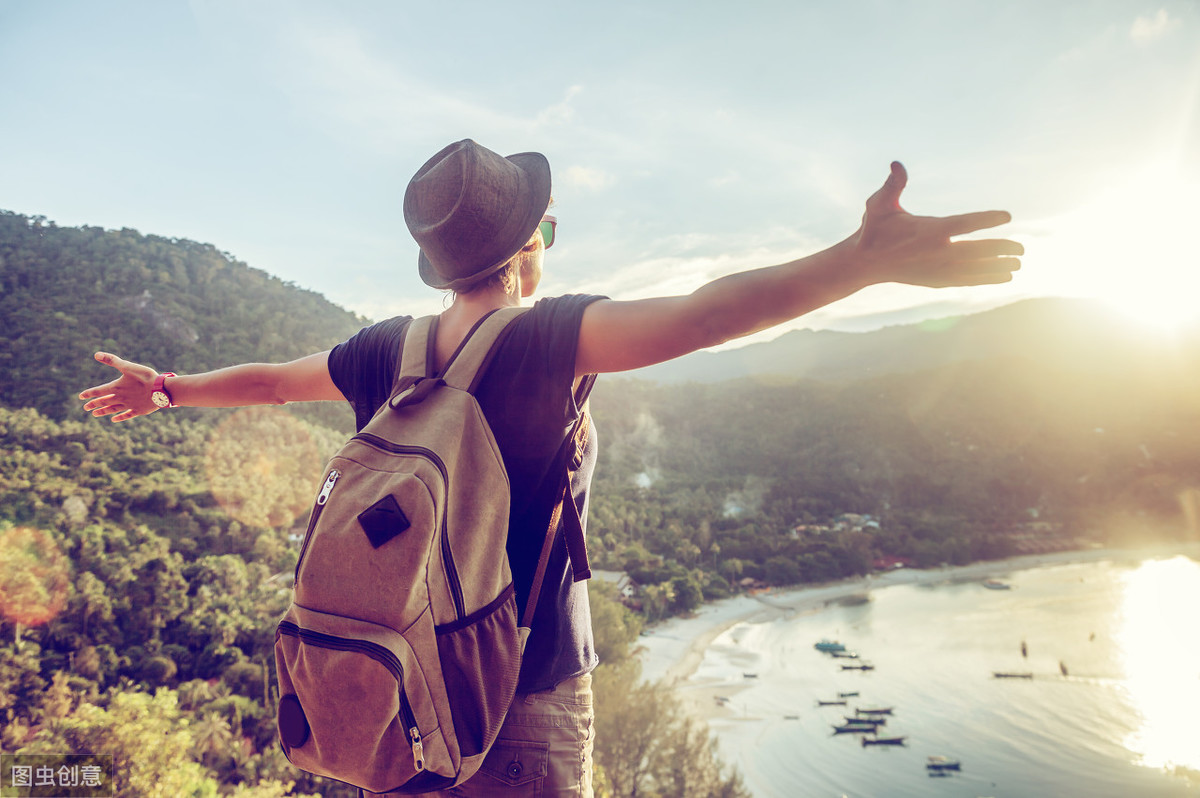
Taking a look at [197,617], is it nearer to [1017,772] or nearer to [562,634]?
[562,634]

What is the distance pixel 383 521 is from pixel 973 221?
0.85 meters

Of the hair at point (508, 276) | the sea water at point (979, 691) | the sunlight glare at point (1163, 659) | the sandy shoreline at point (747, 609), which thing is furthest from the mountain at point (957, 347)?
the hair at point (508, 276)

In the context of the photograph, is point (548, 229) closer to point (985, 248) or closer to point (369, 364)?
point (369, 364)

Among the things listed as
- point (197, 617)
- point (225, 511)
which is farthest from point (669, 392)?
point (197, 617)

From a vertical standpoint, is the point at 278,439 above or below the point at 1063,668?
above

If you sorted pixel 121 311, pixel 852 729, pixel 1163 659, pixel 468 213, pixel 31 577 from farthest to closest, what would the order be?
pixel 121 311 < pixel 1163 659 < pixel 852 729 < pixel 31 577 < pixel 468 213

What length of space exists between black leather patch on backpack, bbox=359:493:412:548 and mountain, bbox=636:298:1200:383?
7438cm

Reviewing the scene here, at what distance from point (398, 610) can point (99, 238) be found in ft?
207

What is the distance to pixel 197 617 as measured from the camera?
21.3 meters

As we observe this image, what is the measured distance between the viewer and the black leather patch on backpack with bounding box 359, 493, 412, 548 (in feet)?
2.58

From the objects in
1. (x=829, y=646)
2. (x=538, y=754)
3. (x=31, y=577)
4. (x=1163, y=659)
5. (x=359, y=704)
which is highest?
(x=359, y=704)

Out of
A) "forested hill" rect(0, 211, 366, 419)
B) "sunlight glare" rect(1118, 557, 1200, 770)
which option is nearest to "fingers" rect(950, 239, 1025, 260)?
"sunlight glare" rect(1118, 557, 1200, 770)

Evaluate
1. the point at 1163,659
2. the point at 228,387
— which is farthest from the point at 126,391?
the point at 1163,659

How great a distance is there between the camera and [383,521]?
79 cm
